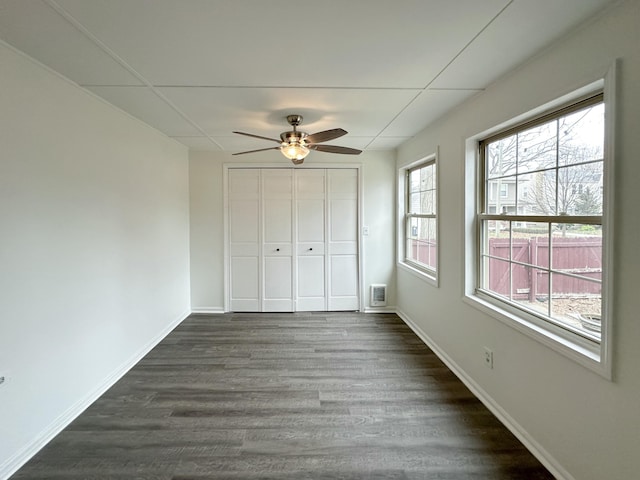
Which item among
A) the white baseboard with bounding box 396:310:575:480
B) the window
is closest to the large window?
the white baseboard with bounding box 396:310:575:480

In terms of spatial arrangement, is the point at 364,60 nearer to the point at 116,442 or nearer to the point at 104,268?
the point at 104,268

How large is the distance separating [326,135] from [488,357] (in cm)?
207

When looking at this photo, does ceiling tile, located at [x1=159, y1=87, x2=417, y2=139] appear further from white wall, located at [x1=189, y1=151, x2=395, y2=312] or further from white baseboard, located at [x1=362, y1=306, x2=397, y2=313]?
white baseboard, located at [x1=362, y1=306, x2=397, y2=313]

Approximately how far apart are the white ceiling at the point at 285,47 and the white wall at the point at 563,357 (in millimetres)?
128

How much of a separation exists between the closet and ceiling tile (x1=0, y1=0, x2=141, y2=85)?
2.45 metres

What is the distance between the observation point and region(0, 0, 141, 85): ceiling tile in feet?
4.85

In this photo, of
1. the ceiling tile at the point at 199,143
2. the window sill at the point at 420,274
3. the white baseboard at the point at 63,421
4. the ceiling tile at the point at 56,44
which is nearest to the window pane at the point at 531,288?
the window sill at the point at 420,274

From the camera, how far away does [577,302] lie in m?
1.75

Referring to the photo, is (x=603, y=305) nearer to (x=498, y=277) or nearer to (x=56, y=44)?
(x=498, y=277)

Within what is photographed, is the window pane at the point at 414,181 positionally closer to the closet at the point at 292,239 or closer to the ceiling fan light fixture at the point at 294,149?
the closet at the point at 292,239

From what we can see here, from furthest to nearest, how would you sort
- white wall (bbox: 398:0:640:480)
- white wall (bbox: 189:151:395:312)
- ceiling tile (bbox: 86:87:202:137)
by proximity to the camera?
white wall (bbox: 189:151:395:312), ceiling tile (bbox: 86:87:202:137), white wall (bbox: 398:0:640:480)

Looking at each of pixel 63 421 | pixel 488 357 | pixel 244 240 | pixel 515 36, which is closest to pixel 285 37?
pixel 515 36

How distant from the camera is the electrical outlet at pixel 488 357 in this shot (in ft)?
7.71

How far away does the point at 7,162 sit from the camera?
Answer: 1.77 meters
